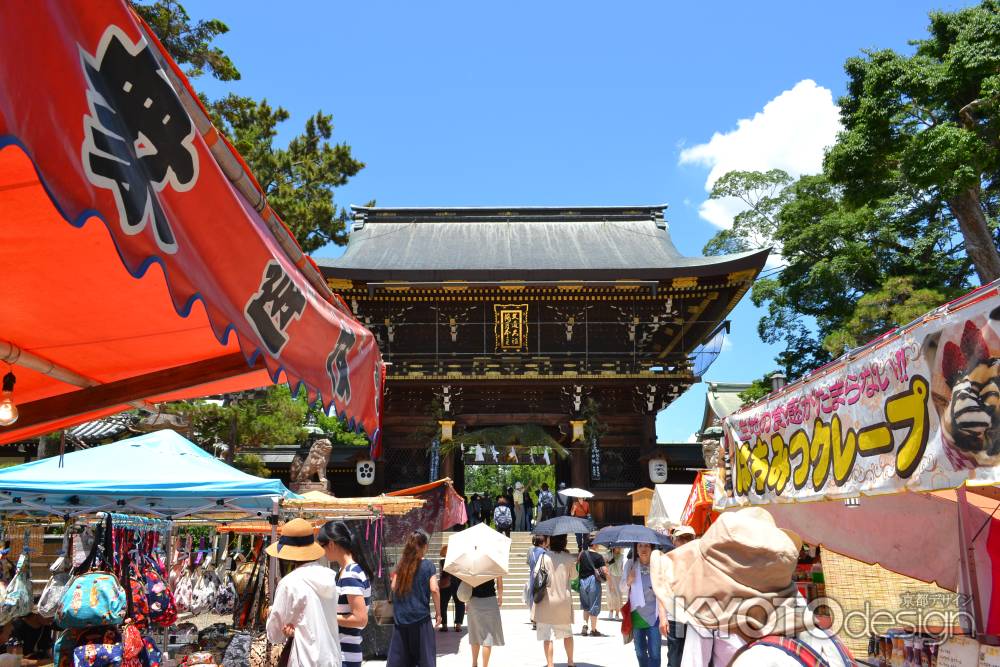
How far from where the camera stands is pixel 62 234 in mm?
1910

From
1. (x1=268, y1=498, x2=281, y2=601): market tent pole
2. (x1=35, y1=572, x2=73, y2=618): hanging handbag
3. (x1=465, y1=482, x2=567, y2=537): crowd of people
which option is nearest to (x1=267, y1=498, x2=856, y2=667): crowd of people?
(x1=268, y1=498, x2=281, y2=601): market tent pole

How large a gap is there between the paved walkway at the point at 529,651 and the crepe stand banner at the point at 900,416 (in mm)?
4348

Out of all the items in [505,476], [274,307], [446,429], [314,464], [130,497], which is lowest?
[130,497]

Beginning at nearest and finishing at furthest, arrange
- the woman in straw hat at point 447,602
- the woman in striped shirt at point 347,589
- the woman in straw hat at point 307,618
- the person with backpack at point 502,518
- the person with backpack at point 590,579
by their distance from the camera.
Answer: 1. the woman in straw hat at point 307,618
2. the woman in striped shirt at point 347,589
3. the person with backpack at point 590,579
4. the woman in straw hat at point 447,602
5. the person with backpack at point 502,518

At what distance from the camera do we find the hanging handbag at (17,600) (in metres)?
8.24

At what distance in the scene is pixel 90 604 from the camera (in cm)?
453

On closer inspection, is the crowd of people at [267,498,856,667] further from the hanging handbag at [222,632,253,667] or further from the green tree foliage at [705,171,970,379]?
the green tree foliage at [705,171,970,379]

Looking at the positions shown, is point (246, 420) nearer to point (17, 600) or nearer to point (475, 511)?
point (475, 511)

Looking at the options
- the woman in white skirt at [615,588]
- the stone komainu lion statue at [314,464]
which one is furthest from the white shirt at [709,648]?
the stone komainu lion statue at [314,464]

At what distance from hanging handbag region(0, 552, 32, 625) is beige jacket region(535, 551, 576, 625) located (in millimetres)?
5992

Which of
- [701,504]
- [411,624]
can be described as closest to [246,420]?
[701,504]

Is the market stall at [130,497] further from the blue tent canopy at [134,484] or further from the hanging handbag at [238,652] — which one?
the hanging handbag at [238,652]

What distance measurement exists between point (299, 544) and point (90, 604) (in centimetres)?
129

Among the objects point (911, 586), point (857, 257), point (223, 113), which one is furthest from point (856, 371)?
point (857, 257)
